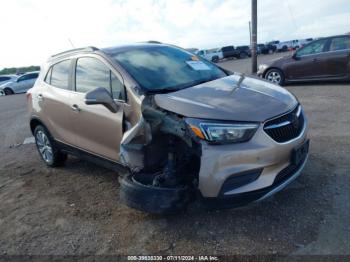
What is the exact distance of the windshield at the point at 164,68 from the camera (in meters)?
3.64

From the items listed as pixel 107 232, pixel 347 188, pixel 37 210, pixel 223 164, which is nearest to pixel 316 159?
pixel 347 188

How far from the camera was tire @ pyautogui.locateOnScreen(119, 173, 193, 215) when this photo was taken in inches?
121

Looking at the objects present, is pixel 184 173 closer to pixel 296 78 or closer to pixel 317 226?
pixel 317 226

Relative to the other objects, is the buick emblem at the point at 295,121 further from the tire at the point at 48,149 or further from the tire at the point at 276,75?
the tire at the point at 276,75

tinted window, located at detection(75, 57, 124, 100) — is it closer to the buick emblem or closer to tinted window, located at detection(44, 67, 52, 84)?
tinted window, located at detection(44, 67, 52, 84)

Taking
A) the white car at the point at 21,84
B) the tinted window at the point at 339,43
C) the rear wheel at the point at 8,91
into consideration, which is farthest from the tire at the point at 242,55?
the tinted window at the point at 339,43

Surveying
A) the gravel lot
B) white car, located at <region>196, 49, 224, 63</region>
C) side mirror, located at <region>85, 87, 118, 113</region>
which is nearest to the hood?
side mirror, located at <region>85, 87, 118, 113</region>

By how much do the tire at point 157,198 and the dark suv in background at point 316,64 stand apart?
325 inches

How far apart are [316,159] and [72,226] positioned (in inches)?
126

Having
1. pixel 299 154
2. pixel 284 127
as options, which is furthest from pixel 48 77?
pixel 299 154

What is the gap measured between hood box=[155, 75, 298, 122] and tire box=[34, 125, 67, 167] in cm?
261

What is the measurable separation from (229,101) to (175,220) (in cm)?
133

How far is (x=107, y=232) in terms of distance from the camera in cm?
335

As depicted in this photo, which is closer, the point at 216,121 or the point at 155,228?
the point at 216,121
